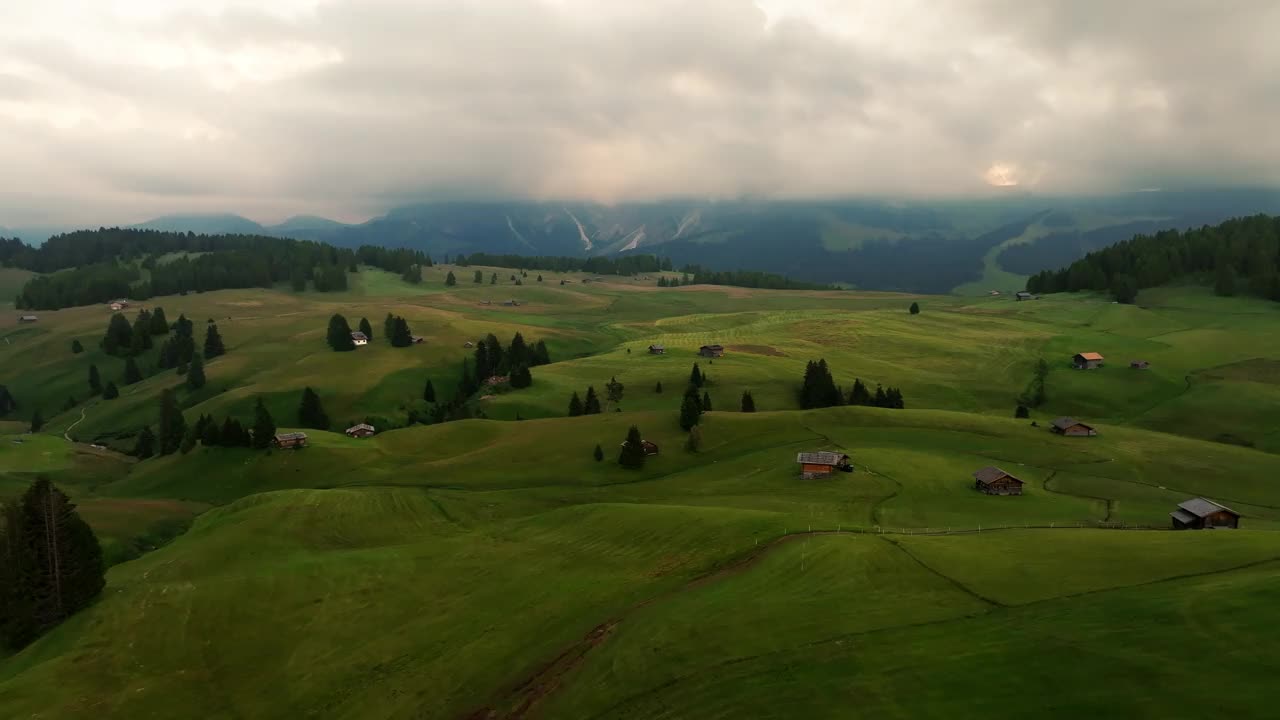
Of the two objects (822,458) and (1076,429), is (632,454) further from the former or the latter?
(1076,429)

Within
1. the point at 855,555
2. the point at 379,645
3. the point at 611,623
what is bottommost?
the point at 379,645

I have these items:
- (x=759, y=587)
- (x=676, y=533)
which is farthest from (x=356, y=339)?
(x=759, y=587)

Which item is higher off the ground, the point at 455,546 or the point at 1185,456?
the point at 1185,456

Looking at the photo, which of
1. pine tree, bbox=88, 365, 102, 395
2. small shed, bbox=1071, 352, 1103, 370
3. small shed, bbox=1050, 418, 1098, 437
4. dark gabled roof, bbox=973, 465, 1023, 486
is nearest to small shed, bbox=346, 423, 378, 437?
dark gabled roof, bbox=973, 465, 1023, 486

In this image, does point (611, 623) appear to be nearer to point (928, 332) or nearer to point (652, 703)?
point (652, 703)

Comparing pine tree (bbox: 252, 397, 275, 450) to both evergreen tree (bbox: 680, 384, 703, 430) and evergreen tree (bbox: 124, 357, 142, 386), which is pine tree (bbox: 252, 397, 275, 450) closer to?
evergreen tree (bbox: 680, 384, 703, 430)

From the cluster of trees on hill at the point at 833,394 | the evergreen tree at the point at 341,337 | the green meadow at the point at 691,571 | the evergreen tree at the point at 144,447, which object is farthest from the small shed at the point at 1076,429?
the evergreen tree at the point at 341,337
